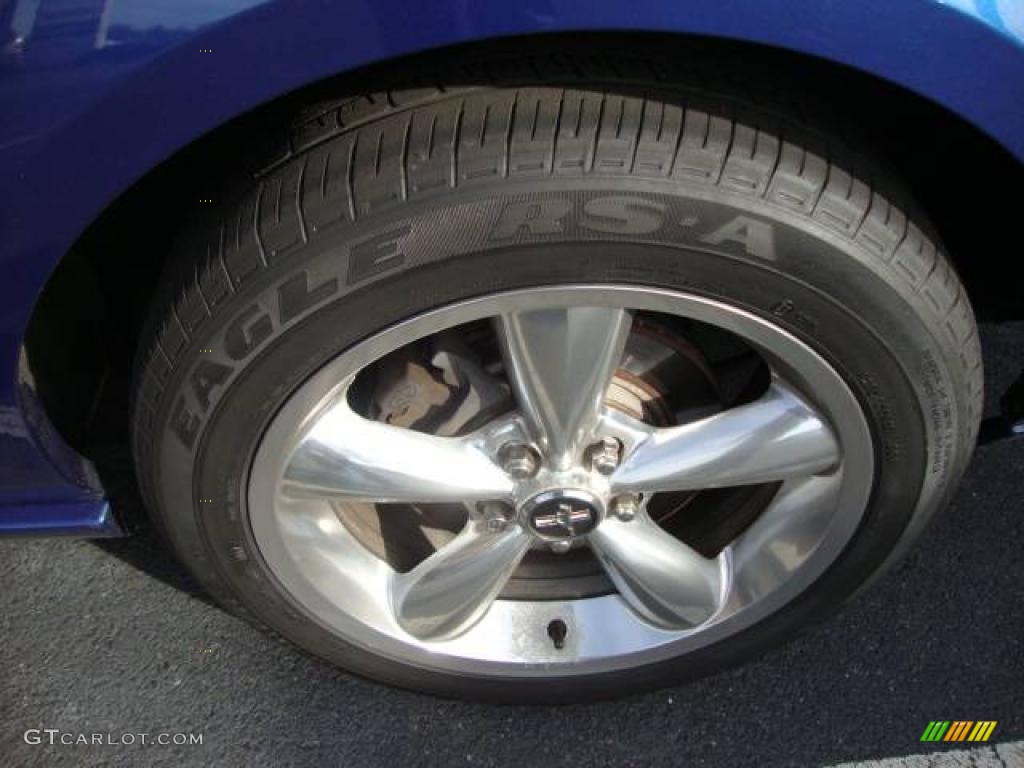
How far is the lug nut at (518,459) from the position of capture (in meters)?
1.42

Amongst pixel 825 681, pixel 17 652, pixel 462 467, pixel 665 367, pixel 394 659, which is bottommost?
pixel 17 652

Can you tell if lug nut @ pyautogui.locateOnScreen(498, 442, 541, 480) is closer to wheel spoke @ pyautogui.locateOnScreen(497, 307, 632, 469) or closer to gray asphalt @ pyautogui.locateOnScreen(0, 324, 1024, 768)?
wheel spoke @ pyautogui.locateOnScreen(497, 307, 632, 469)

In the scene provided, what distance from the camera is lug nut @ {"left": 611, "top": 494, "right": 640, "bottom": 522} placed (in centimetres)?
150

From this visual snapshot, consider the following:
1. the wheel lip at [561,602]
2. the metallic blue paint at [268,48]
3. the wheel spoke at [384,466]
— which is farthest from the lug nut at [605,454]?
the metallic blue paint at [268,48]

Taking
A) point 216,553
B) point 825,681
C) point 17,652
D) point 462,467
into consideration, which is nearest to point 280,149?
point 462,467

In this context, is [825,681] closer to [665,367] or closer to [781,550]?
[781,550]

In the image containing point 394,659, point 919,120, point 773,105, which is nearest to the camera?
point 773,105

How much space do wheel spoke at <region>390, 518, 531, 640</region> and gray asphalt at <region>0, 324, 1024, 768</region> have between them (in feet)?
0.77

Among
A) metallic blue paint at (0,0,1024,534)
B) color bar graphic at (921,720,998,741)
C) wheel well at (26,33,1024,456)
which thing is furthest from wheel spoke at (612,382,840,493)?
color bar graphic at (921,720,998,741)

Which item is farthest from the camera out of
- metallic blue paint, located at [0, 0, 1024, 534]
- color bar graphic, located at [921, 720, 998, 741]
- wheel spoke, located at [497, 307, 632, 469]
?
color bar graphic, located at [921, 720, 998, 741]

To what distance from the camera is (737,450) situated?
140cm

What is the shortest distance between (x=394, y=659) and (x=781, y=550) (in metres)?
0.62

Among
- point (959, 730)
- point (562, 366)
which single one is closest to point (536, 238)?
point (562, 366)

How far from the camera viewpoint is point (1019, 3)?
98cm
